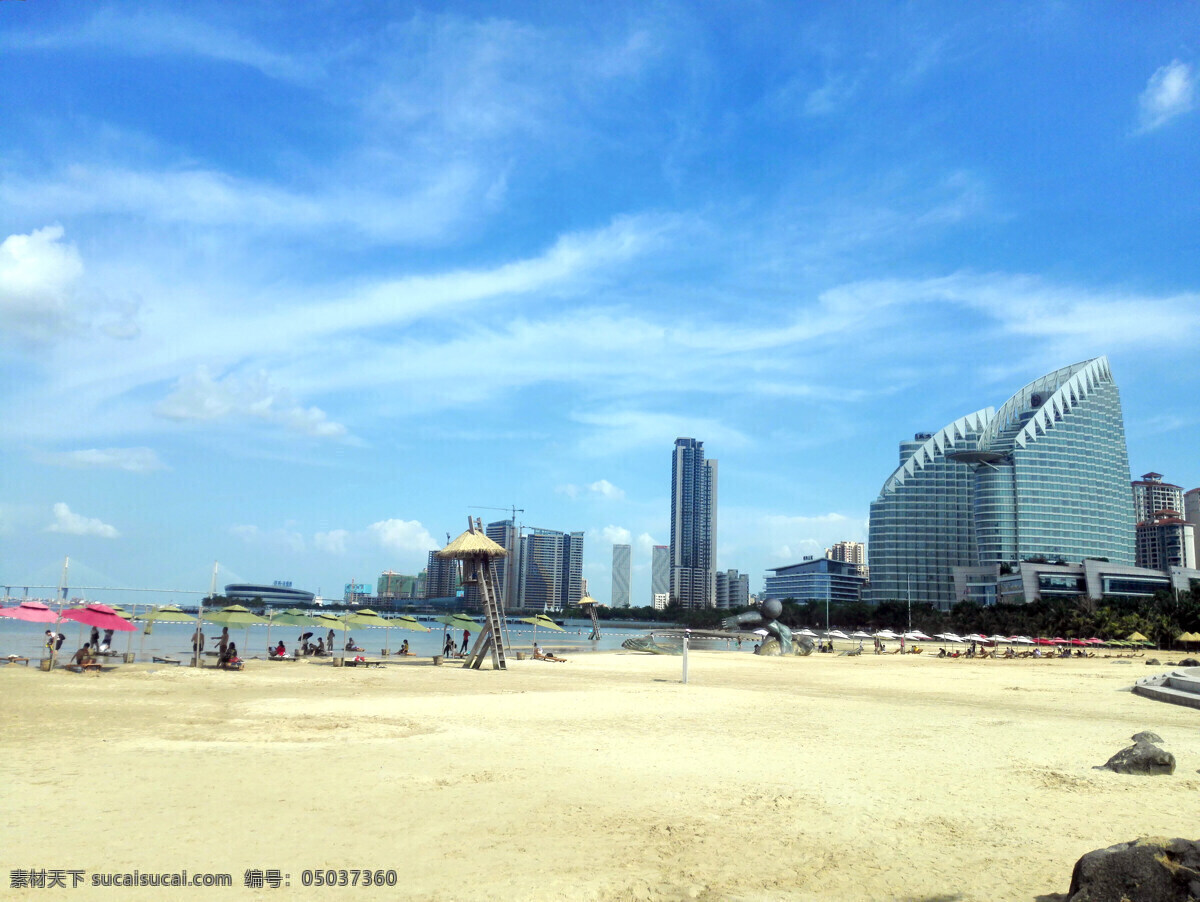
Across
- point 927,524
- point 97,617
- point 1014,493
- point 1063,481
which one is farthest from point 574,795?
point 927,524

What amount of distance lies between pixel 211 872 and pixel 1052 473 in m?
147

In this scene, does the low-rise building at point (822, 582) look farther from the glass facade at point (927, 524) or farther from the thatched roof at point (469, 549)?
the thatched roof at point (469, 549)

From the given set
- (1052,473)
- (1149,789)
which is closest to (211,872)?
(1149,789)

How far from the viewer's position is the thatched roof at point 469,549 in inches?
1096

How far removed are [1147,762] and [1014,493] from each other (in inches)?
5308

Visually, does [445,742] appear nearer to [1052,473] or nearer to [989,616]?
[989,616]

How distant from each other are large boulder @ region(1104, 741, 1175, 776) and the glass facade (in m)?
145

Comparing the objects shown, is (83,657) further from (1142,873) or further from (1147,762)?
(1142,873)

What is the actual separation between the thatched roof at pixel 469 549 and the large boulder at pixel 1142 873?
23.7 m

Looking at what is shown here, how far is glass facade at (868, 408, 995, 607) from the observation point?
148125 millimetres

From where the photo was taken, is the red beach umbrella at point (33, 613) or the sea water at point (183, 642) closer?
the red beach umbrella at point (33, 613)

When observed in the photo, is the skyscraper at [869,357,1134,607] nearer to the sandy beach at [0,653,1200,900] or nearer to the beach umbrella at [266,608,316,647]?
the beach umbrella at [266,608,316,647]

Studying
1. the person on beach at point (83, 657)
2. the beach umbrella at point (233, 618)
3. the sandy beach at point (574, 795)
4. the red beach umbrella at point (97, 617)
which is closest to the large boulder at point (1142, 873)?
the sandy beach at point (574, 795)

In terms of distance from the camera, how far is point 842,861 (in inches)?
271
